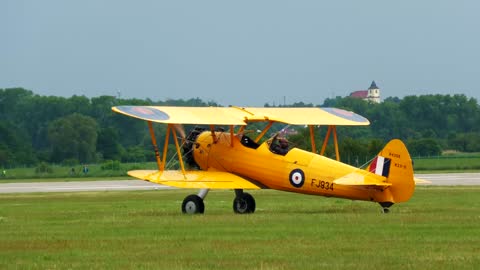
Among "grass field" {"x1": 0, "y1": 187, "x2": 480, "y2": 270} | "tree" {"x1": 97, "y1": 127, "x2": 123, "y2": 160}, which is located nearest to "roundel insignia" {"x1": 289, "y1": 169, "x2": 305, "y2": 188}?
"grass field" {"x1": 0, "y1": 187, "x2": 480, "y2": 270}

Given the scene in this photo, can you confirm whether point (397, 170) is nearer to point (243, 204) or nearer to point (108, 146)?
point (243, 204)

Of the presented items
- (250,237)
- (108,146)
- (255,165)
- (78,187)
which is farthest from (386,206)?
(108,146)

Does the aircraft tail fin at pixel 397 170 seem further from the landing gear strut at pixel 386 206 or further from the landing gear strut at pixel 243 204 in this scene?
the landing gear strut at pixel 243 204

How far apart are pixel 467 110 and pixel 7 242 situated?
320ft

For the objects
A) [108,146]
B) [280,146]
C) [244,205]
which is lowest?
[108,146]

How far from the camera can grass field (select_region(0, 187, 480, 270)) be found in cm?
1555

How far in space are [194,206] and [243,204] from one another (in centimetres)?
124

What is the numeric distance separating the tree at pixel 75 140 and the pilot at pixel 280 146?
5870 centimetres

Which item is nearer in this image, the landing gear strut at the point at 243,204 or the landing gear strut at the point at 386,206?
the landing gear strut at the point at 386,206

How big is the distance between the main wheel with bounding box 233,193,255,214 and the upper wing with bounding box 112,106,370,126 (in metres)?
1.64

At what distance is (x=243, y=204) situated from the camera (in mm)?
Result: 26141

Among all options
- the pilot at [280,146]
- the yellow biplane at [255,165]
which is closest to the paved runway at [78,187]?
the yellow biplane at [255,165]

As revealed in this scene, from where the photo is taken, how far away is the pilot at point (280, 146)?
25.4 meters

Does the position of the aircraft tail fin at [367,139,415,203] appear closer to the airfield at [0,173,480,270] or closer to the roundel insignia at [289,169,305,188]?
the airfield at [0,173,480,270]
